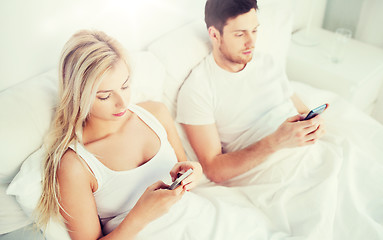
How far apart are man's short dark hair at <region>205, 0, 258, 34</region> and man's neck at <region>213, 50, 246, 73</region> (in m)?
0.12

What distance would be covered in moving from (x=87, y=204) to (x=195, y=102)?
0.55 meters

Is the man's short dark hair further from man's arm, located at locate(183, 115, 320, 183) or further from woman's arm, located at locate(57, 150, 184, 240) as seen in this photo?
woman's arm, located at locate(57, 150, 184, 240)

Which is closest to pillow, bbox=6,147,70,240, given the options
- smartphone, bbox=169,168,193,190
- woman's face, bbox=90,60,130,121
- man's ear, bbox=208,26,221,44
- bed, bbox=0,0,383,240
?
bed, bbox=0,0,383,240

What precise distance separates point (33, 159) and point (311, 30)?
1.92m

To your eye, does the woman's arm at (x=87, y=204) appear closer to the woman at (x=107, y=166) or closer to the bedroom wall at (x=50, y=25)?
the woman at (x=107, y=166)

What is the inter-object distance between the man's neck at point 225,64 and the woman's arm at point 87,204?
1.97 ft

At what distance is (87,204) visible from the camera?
32.4 inches

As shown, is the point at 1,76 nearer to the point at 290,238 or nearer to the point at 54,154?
the point at 54,154

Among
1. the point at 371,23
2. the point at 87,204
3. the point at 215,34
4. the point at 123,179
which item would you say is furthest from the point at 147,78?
the point at 371,23

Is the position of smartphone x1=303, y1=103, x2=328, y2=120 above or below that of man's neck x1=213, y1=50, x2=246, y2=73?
below

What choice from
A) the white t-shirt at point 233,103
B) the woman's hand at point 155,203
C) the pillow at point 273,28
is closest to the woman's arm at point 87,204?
the woman's hand at point 155,203

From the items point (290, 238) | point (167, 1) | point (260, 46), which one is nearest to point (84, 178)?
point (290, 238)

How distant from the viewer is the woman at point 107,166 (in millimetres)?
799

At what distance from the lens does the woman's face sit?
82 cm
